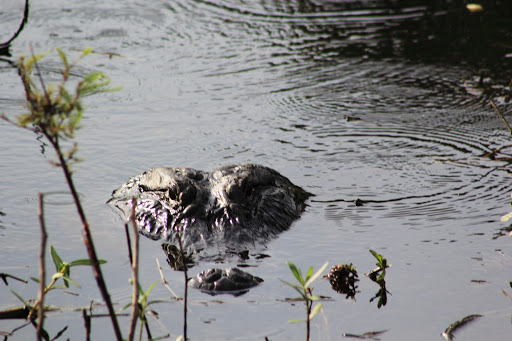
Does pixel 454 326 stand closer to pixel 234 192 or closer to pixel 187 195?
pixel 234 192

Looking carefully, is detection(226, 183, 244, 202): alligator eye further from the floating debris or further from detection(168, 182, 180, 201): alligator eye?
the floating debris

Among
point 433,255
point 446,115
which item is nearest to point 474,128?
point 446,115

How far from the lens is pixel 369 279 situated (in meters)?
3.61

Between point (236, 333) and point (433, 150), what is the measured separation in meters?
3.34

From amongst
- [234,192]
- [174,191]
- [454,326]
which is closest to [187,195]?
[174,191]

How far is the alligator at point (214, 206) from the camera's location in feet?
13.5

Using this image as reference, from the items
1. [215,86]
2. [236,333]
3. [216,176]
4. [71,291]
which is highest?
[215,86]

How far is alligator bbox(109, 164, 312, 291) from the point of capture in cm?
411

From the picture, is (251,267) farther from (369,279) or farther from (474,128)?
(474,128)

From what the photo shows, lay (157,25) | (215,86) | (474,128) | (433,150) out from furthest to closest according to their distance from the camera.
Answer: (157,25) → (215,86) → (474,128) → (433,150)

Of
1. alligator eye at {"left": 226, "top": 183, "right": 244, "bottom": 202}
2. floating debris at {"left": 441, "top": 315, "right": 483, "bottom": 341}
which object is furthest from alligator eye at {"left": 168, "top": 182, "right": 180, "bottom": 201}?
floating debris at {"left": 441, "top": 315, "right": 483, "bottom": 341}

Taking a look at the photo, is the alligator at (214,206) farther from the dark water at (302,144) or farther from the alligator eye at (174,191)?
the dark water at (302,144)

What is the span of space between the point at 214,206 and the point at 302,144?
6.46ft

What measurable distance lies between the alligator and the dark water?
15 cm
